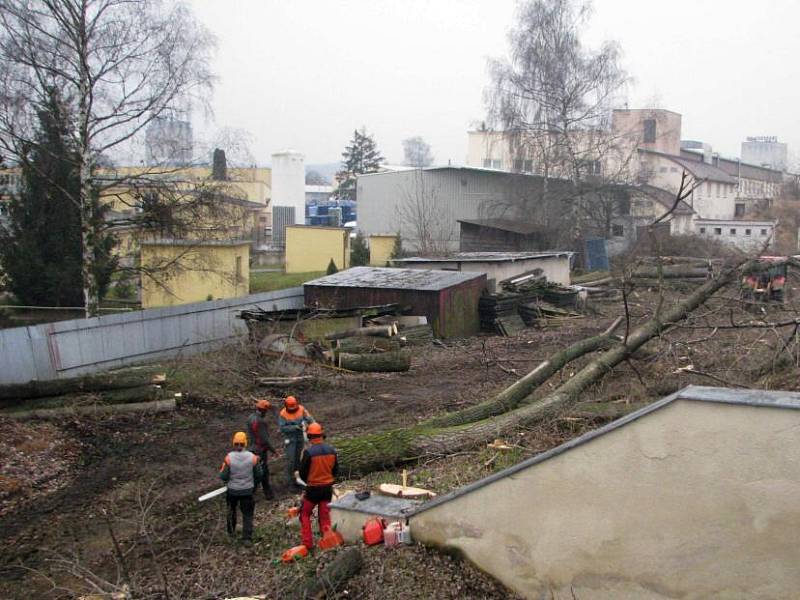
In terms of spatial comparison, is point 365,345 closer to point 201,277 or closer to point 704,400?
point 201,277

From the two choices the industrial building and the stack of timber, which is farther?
the industrial building

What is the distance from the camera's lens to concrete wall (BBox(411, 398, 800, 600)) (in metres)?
5.02

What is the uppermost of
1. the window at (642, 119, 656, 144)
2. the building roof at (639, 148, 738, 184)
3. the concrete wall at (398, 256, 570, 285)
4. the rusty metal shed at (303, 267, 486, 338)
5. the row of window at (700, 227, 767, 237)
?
the window at (642, 119, 656, 144)

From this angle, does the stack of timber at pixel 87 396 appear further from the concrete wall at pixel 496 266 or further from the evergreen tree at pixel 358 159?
the evergreen tree at pixel 358 159

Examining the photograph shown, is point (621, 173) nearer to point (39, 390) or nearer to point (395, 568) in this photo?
point (39, 390)

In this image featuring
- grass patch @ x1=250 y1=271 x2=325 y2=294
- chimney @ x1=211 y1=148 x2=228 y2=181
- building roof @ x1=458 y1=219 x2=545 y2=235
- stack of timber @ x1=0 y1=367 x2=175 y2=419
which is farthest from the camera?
building roof @ x1=458 y1=219 x2=545 y2=235

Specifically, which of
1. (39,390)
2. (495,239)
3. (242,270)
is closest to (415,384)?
(39,390)

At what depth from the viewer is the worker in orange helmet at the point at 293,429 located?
8.91m

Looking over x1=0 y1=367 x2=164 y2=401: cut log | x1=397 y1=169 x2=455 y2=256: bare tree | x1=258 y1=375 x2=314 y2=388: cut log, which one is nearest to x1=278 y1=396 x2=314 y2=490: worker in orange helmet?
x1=0 y1=367 x2=164 y2=401: cut log

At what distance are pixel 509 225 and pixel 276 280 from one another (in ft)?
38.7

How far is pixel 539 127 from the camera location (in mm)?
34688

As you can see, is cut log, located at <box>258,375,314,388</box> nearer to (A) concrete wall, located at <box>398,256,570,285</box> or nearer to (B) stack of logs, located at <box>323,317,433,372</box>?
(B) stack of logs, located at <box>323,317,433,372</box>

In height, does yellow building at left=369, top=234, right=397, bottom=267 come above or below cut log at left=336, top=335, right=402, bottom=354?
above

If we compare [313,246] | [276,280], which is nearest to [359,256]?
[313,246]
